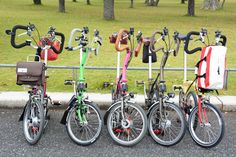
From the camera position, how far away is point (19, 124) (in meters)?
6.07

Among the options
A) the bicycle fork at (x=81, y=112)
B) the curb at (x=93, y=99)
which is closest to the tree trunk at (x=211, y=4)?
the curb at (x=93, y=99)

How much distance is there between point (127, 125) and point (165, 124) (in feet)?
1.69

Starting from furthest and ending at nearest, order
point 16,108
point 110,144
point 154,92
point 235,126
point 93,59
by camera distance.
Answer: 1. point 93,59
2. point 16,108
3. point 235,126
4. point 154,92
5. point 110,144

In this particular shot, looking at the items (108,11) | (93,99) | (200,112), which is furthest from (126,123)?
(108,11)

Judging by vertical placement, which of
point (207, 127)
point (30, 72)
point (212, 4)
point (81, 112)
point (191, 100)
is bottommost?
point (207, 127)

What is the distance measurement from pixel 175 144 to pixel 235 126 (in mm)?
1399

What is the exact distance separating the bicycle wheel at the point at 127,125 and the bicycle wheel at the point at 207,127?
68cm

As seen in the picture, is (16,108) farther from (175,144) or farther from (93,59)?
(93,59)

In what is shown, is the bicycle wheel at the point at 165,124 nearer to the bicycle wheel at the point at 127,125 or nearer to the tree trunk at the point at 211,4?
the bicycle wheel at the point at 127,125

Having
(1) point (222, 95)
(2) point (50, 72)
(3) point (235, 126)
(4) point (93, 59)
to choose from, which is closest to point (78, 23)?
(4) point (93, 59)

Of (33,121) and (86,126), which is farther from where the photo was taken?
(86,126)

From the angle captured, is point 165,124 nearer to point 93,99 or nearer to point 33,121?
point 33,121

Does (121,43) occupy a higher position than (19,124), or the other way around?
(121,43)

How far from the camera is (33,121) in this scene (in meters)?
5.30
